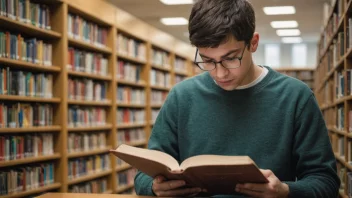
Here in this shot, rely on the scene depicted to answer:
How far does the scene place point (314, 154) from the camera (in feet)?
5.28

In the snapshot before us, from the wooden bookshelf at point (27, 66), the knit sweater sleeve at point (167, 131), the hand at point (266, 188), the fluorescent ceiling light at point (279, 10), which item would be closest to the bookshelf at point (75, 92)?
the wooden bookshelf at point (27, 66)

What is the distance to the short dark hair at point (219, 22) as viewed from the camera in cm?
153

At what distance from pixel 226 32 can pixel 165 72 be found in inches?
271

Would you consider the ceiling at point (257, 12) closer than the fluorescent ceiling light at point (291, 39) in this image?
Yes

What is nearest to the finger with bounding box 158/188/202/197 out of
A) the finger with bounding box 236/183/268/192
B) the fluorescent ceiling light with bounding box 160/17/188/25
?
the finger with bounding box 236/183/268/192

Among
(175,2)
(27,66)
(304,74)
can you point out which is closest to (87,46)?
(27,66)

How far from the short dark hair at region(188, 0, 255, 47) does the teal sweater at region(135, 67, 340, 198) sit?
0.27 meters

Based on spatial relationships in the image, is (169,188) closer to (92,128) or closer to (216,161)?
(216,161)

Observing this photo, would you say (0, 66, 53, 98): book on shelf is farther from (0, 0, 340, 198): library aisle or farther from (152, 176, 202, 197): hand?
(152, 176, 202, 197): hand

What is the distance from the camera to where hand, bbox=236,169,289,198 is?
1.37 m

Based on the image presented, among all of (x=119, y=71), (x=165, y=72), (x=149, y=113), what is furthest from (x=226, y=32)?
(x=165, y=72)

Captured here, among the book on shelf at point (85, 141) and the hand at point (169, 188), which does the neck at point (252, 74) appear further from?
the book on shelf at point (85, 141)

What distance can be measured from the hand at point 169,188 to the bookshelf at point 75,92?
2.61 m

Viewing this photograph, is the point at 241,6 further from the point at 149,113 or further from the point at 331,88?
the point at 149,113
